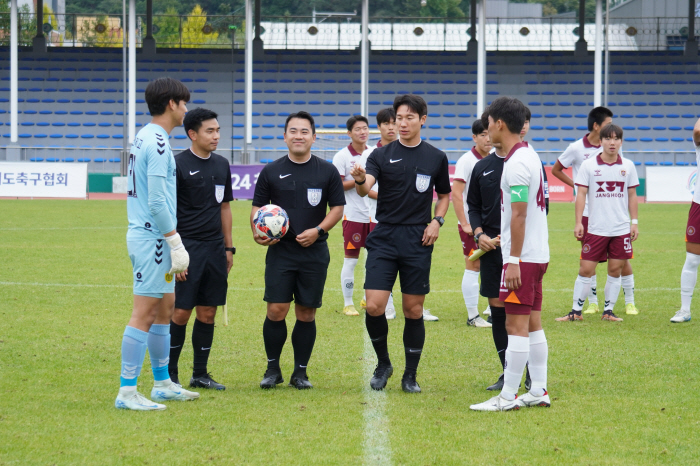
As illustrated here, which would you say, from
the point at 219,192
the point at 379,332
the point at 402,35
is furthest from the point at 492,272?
the point at 402,35

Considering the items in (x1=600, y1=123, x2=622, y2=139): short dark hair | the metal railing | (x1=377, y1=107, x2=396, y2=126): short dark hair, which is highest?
the metal railing

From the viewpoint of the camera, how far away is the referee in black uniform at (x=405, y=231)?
5922 mm

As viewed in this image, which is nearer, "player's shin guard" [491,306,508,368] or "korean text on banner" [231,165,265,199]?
"player's shin guard" [491,306,508,368]

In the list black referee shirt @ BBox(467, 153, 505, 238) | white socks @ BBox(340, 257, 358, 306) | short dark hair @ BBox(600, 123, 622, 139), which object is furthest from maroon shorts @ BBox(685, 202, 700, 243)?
white socks @ BBox(340, 257, 358, 306)

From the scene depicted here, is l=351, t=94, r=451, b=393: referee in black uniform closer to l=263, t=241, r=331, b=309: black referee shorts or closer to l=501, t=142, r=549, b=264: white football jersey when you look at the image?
l=263, t=241, r=331, b=309: black referee shorts

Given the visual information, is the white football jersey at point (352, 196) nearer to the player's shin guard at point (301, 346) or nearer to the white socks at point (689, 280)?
the player's shin guard at point (301, 346)

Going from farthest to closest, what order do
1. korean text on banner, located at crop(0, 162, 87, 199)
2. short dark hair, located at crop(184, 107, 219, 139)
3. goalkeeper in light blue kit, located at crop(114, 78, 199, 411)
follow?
korean text on banner, located at crop(0, 162, 87, 199) → short dark hair, located at crop(184, 107, 219, 139) → goalkeeper in light blue kit, located at crop(114, 78, 199, 411)

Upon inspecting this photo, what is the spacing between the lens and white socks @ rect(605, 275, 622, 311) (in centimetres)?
897

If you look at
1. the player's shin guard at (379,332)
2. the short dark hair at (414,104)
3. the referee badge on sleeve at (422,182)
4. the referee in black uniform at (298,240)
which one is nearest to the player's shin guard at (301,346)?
the referee in black uniform at (298,240)

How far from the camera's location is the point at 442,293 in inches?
423

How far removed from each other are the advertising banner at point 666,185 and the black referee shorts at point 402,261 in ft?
69.9

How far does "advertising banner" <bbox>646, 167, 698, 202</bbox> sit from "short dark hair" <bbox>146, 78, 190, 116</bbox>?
889 inches

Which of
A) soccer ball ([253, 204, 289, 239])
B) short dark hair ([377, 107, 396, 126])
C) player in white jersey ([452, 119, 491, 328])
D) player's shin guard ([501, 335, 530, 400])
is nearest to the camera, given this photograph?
player's shin guard ([501, 335, 530, 400])

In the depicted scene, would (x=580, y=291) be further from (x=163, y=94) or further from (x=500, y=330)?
(x=163, y=94)
